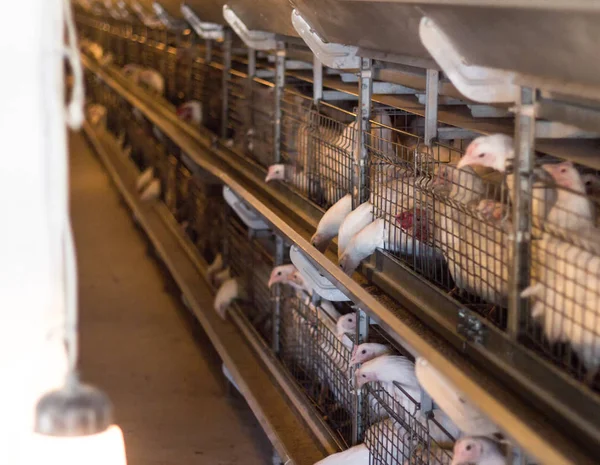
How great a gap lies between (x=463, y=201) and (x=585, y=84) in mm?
785

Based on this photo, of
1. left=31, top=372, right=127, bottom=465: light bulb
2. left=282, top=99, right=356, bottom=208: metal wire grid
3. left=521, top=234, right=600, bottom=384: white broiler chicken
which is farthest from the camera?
left=282, top=99, right=356, bottom=208: metal wire grid

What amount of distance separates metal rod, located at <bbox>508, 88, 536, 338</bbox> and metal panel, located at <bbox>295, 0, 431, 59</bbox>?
0.90ft

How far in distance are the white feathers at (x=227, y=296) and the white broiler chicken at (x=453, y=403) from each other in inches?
100.0

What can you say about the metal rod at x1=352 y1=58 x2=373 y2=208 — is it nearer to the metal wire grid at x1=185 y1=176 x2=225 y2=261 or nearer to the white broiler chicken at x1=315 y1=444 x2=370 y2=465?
the white broiler chicken at x1=315 y1=444 x2=370 y2=465

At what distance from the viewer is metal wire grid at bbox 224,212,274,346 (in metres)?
4.23

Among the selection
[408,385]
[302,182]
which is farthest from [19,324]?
[302,182]

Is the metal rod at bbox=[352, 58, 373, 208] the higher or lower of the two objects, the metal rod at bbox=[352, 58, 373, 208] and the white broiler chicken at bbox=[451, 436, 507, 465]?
the higher

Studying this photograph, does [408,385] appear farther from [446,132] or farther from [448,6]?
[448,6]

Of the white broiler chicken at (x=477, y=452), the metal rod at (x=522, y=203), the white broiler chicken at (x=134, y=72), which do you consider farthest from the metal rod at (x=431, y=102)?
the white broiler chicken at (x=134, y=72)

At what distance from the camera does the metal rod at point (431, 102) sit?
2.32m

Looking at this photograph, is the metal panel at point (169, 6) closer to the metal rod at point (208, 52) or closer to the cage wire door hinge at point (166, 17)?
the cage wire door hinge at point (166, 17)

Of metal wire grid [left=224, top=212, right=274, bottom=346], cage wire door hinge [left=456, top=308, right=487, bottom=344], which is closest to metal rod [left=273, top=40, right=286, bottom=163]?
metal wire grid [left=224, top=212, right=274, bottom=346]

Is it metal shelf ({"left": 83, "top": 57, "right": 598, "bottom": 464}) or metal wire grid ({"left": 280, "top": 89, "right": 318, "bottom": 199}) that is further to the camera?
metal wire grid ({"left": 280, "top": 89, "right": 318, "bottom": 199})

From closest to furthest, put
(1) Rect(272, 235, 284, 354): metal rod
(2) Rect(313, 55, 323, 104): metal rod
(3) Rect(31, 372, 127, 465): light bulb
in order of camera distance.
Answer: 1. (3) Rect(31, 372, 127, 465): light bulb
2. (2) Rect(313, 55, 323, 104): metal rod
3. (1) Rect(272, 235, 284, 354): metal rod
